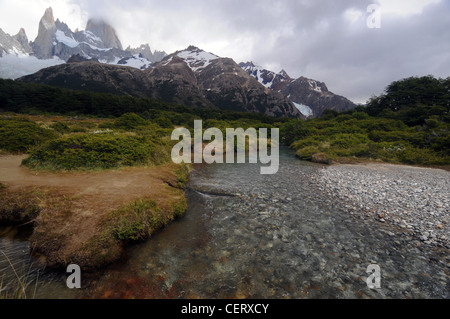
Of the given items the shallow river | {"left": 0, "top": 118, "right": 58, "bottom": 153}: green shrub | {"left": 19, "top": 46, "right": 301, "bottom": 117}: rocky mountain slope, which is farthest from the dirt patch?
{"left": 19, "top": 46, "right": 301, "bottom": 117}: rocky mountain slope

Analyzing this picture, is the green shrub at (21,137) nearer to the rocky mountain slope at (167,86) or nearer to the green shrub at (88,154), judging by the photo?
the green shrub at (88,154)

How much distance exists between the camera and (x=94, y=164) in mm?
12148

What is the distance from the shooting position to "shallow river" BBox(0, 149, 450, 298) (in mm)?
4766

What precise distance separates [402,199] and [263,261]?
30.4 ft

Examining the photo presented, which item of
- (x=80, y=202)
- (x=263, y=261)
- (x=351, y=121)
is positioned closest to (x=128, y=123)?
(x=80, y=202)

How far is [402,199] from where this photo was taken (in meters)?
9.75

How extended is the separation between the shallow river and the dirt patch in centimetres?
52

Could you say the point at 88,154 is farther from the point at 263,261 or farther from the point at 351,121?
the point at 351,121

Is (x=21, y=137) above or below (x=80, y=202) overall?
above

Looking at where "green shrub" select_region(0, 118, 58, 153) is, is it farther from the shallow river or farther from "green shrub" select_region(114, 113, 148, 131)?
the shallow river
